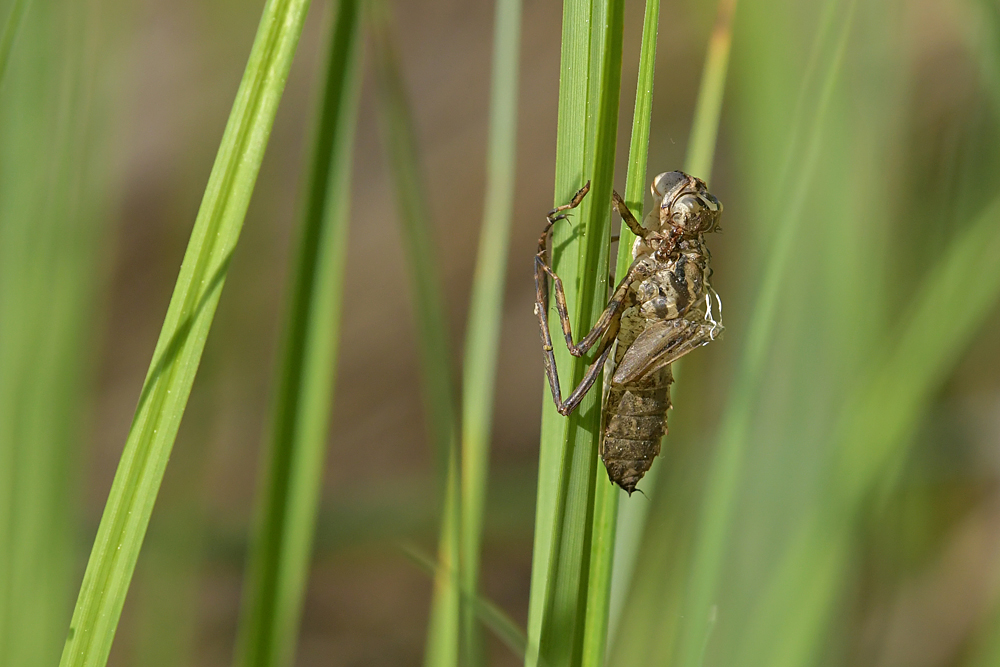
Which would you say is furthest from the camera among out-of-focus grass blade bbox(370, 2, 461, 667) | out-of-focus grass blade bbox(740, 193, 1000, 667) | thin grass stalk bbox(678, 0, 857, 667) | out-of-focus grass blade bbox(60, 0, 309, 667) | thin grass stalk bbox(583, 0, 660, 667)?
out-of-focus grass blade bbox(740, 193, 1000, 667)

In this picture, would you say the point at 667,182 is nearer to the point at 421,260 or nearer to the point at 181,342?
the point at 421,260

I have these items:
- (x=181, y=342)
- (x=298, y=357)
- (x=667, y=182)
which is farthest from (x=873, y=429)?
(x=181, y=342)

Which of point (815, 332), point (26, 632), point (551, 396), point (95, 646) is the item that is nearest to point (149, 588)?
point (26, 632)

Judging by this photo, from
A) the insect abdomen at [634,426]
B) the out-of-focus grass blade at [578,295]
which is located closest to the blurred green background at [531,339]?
the insect abdomen at [634,426]

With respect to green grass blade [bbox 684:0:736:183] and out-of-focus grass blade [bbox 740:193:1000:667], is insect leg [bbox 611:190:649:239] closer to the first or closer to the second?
green grass blade [bbox 684:0:736:183]

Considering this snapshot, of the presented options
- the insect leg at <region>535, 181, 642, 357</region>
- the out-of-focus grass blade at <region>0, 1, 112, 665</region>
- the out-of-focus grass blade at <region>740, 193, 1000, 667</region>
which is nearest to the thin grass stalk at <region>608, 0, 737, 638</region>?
the insect leg at <region>535, 181, 642, 357</region>

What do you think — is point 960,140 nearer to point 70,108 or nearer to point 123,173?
point 70,108
